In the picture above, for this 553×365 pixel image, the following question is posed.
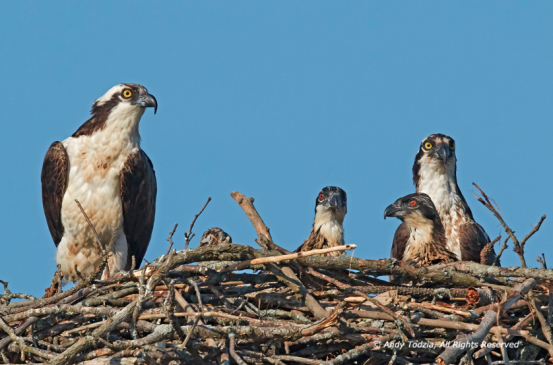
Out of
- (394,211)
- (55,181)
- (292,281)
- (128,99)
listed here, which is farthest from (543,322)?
(55,181)

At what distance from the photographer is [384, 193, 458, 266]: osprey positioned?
826 centimetres

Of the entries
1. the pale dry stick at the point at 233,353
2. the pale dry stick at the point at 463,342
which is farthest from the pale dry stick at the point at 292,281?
the pale dry stick at the point at 463,342

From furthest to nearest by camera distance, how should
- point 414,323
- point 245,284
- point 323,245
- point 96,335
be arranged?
point 323,245, point 245,284, point 414,323, point 96,335

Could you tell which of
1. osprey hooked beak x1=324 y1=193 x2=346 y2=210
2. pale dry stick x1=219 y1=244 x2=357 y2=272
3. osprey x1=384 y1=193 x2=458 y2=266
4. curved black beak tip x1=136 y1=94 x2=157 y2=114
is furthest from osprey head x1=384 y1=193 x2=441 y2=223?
curved black beak tip x1=136 y1=94 x2=157 y2=114

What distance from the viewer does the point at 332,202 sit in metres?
9.31

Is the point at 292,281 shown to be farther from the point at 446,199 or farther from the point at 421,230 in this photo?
the point at 446,199

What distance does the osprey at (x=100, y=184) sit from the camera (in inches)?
364

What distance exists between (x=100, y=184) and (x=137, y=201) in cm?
50

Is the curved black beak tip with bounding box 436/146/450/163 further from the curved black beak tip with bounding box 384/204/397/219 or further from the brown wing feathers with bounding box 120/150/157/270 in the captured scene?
the brown wing feathers with bounding box 120/150/157/270

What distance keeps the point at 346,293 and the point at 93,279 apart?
2.16m

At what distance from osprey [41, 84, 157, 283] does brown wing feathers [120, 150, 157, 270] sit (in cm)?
1

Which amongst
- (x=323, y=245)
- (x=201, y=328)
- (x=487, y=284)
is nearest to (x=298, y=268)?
(x=201, y=328)

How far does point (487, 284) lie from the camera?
6805 millimetres

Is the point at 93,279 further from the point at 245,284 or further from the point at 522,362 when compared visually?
the point at 522,362
